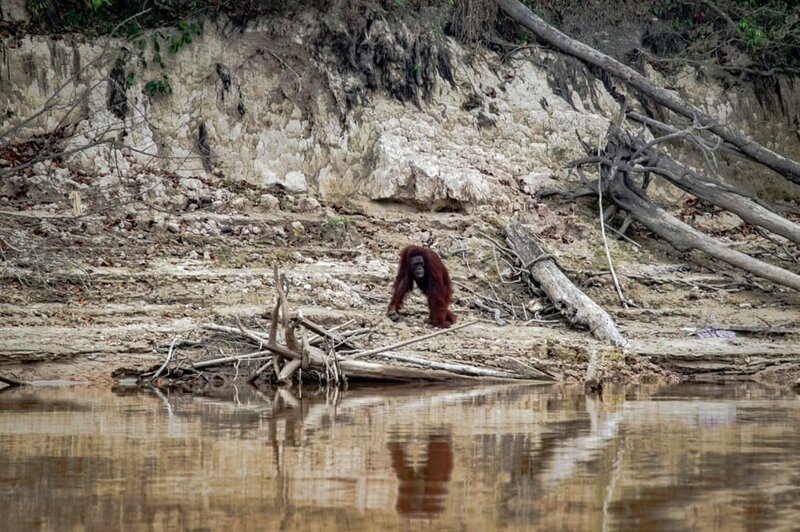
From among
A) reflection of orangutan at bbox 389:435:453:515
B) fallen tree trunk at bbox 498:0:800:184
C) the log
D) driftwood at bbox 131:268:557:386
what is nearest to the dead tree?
fallen tree trunk at bbox 498:0:800:184

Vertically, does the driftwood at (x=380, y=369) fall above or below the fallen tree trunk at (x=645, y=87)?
below

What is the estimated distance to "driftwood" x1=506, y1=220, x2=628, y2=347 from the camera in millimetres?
13961

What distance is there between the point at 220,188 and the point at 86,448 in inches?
365

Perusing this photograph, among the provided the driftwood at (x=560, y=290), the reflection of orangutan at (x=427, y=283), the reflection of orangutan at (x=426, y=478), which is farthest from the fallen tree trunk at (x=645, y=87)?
the reflection of orangutan at (x=426, y=478)

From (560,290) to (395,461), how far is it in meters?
7.47

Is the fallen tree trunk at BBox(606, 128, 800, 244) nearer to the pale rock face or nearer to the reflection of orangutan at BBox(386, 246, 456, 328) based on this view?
the pale rock face

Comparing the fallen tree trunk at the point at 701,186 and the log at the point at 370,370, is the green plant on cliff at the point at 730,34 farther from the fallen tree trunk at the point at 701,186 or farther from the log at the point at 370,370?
the log at the point at 370,370

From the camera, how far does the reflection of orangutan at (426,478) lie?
21.1ft

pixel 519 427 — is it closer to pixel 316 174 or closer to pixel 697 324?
pixel 697 324

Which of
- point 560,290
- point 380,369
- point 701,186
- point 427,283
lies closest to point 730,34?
point 701,186

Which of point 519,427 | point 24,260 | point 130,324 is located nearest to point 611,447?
point 519,427

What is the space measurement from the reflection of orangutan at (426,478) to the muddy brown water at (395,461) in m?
0.02

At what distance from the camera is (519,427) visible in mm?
9375

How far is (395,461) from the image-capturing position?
7789 millimetres
